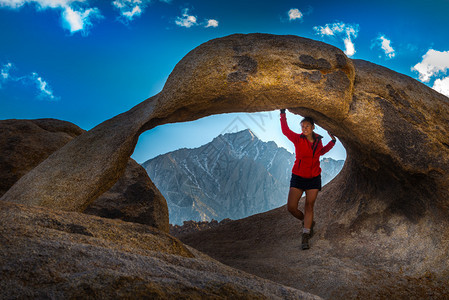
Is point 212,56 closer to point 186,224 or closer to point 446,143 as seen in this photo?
point 446,143

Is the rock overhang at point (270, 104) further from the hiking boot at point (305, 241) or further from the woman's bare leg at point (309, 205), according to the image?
the hiking boot at point (305, 241)

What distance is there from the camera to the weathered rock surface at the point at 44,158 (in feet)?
25.6

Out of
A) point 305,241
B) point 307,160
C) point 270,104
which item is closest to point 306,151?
point 307,160

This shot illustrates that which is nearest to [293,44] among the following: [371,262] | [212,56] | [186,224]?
[212,56]

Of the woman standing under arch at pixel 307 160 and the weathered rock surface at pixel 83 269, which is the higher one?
the woman standing under arch at pixel 307 160

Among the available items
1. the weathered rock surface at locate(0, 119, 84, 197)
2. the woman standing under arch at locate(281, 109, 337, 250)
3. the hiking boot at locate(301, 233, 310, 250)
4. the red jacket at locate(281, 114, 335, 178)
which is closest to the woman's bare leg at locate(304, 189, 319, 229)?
the woman standing under arch at locate(281, 109, 337, 250)

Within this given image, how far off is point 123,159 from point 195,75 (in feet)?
6.85

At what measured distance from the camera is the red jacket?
6.51m

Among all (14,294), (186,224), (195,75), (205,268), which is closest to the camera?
(14,294)

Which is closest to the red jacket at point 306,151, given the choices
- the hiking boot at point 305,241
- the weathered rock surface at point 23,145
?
the hiking boot at point 305,241

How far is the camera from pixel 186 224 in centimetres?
1378

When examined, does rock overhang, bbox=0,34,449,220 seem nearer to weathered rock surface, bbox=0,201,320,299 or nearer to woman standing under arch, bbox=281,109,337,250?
woman standing under arch, bbox=281,109,337,250

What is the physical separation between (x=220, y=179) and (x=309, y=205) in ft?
431

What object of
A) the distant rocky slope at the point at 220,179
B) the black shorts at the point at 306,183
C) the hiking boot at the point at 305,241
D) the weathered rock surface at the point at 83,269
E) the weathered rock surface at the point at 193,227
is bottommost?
the weathered rock surface at the point at 83,269
